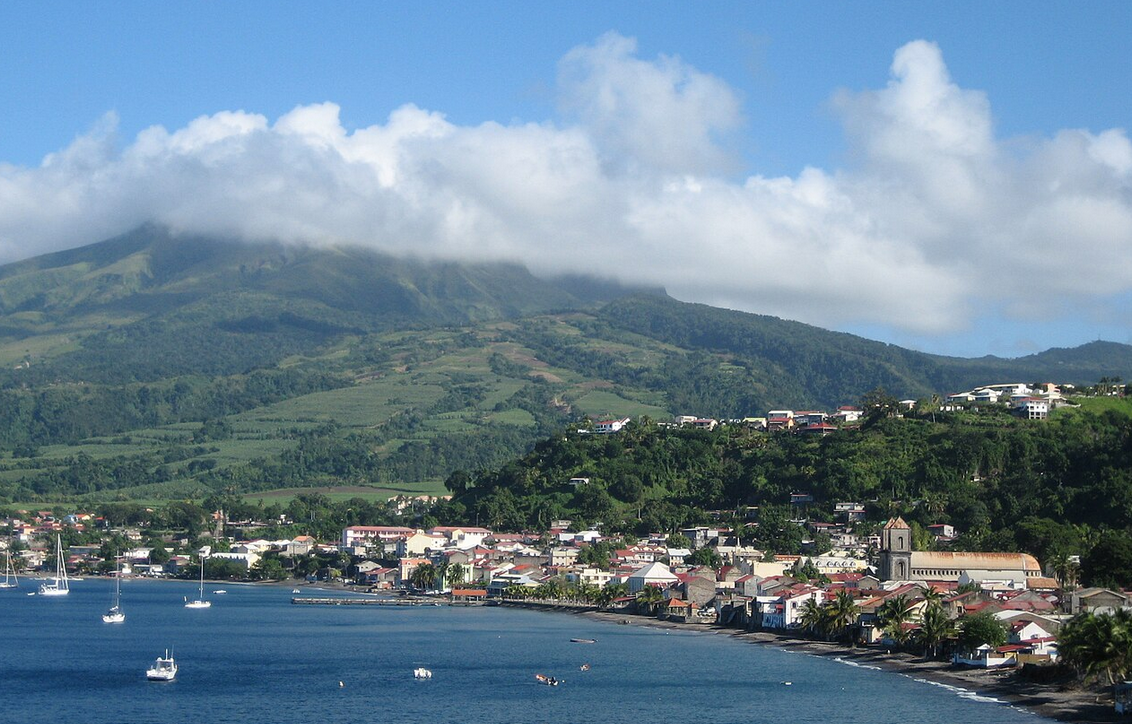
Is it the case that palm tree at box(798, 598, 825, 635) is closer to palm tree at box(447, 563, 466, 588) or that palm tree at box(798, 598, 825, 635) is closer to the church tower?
the church tower

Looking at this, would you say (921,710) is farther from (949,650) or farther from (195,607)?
(195,607)

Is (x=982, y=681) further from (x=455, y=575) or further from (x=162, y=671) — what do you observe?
(x=455, y=575)

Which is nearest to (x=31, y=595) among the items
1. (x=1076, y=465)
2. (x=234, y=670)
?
(x=234, y=670)

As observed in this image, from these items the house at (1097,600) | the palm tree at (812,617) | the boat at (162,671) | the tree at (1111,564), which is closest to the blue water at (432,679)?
the boat at (162,671)

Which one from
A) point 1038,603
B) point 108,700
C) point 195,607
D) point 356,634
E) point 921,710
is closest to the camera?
point 921,710

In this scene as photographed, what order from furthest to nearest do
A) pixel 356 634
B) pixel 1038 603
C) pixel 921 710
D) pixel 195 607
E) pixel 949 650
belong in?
pixel 195 607, pixel 356 634, pixel 1038 603, pixel 949 650, pixel 921 710

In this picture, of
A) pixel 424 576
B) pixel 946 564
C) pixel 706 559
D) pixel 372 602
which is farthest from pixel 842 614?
pixel 424 576

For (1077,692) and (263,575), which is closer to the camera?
(1077,692)

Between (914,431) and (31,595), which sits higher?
(914,431)
